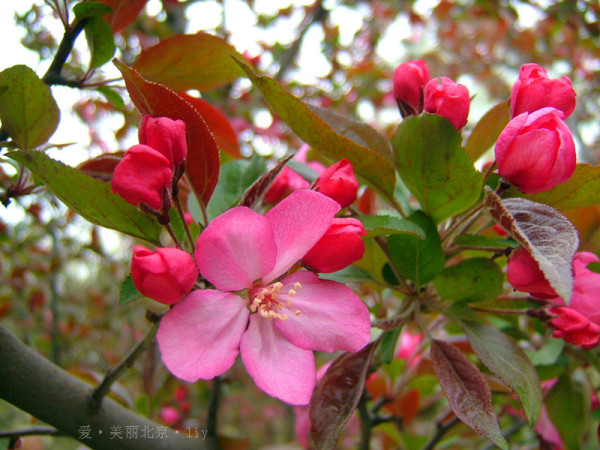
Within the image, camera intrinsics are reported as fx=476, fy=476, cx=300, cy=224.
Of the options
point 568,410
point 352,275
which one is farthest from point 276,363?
point 568,410

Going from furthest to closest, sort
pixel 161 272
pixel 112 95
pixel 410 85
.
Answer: pixel 112 95, pixel 410 85, pixel 161 272

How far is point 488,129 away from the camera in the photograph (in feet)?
3.10

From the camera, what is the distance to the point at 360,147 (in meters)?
0.82

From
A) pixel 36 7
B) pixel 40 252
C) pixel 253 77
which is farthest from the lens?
pixel 40 252

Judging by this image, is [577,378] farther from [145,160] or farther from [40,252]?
[40,252]

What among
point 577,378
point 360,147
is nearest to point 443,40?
point 577,378

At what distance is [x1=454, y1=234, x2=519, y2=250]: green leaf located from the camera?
2.60ft

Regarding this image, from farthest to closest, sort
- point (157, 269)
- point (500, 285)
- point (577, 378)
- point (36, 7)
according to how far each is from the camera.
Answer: point (36, 7) → point (577, 378) → point (500, 285) → point (157, 269)

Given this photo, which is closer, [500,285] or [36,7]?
[500,285]

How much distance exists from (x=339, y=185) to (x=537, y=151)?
282mm

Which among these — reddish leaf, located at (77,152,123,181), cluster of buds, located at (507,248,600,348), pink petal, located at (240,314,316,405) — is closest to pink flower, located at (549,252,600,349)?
cluster of buds, located at (507,248,600,348)

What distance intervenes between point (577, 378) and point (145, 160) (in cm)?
136

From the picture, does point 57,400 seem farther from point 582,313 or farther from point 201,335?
point 582,313

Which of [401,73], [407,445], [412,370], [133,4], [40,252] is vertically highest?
[133,4]
